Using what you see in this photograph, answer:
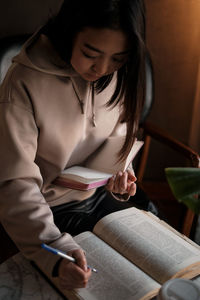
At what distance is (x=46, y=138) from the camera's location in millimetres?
1051

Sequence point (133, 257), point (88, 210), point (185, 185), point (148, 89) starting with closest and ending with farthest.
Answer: point (185, 185) < point (133, 257) < point (88, 210) < point (148, 89)

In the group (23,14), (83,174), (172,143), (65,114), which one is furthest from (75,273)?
(23,14)

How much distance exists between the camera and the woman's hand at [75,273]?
0.81 m

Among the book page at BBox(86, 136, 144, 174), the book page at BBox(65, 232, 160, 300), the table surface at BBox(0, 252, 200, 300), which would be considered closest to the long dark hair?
the book page at BBox(86, 136, 144, 174)

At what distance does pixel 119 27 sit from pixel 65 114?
0.98 feet

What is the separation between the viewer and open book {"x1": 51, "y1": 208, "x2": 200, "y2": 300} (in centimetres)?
83

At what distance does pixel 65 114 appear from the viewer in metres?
1.08

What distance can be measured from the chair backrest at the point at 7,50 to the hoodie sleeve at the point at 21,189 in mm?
311

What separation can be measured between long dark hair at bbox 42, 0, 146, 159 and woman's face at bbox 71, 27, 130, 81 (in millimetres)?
15

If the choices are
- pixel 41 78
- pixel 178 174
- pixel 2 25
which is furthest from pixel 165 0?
pixel 178 174

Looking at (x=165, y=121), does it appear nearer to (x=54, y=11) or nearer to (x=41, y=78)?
(x=54, y=11)

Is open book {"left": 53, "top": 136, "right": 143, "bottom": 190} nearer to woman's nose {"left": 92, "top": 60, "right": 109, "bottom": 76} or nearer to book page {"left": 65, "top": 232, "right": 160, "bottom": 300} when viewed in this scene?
book page {"left": 65, "top": 232, "right": 160, "bottom": 300}

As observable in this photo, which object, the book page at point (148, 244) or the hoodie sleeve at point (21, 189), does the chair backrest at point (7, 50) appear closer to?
the hoodie sleeve at point (21, 189)

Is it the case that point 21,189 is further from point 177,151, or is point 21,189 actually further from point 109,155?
point 177,151
